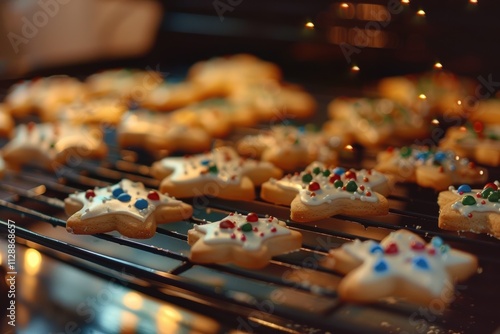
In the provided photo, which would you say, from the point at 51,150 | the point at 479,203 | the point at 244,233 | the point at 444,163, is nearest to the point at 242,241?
the point at 244,233

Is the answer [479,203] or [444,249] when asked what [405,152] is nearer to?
[479,203]

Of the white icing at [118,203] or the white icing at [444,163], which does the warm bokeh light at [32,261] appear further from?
the white icing at [444,163]

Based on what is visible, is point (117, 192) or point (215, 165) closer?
point (117, 192)

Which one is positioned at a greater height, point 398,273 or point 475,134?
point 475,134

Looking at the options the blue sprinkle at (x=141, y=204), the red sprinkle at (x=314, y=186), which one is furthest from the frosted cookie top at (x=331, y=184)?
the blue sprinkle at (x=141, y=204)

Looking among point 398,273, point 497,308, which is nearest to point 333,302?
point 398,273

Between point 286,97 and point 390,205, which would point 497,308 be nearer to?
point 390,205
